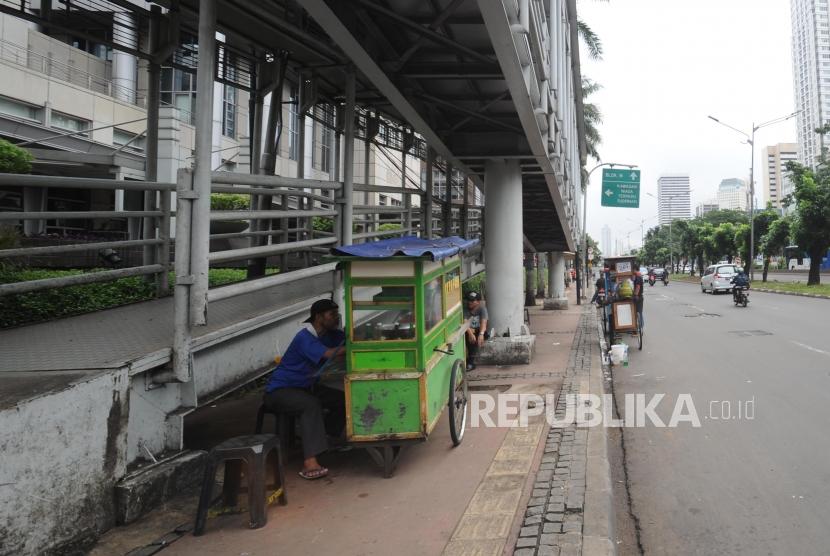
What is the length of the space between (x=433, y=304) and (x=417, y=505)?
1802 millimetres

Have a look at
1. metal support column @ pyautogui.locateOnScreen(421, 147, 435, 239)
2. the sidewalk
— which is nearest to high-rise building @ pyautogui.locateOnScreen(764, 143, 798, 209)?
metal support column @ pyautogui.locateOnScreen(421, 147, 435, 239)

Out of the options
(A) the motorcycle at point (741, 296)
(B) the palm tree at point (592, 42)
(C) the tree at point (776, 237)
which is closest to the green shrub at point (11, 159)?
(A) the motorcycle at point (741, 296)

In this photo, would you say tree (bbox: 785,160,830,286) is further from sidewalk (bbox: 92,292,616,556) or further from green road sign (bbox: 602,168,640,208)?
sidewalk (bbox: 92,292,616,556)

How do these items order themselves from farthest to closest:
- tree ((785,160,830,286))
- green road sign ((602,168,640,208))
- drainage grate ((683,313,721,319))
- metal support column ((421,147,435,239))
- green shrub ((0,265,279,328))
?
tree ((785,160,830,286)) → green road sign ((602,168,640,208)) → drainage grate ((683,313,721,319)) → metal support column ((421,147,435,239)) → green shrub ((0,265,279,328))

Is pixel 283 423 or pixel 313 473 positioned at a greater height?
pixel 283 423

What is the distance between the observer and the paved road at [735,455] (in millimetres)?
3578

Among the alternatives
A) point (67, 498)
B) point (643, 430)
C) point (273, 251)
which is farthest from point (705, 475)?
point (67, 498)

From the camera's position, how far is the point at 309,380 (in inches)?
183

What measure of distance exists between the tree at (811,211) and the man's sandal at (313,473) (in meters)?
33.5

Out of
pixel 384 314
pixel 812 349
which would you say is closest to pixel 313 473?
pixel 384 314

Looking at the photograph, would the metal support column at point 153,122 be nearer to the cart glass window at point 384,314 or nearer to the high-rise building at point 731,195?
the cart glass window at point 384,314

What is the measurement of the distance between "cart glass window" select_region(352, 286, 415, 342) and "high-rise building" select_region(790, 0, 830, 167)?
104094 mm

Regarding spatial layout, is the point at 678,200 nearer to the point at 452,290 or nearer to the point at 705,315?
the point at 705,315

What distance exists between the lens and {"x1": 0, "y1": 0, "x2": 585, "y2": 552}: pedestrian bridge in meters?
3.13
